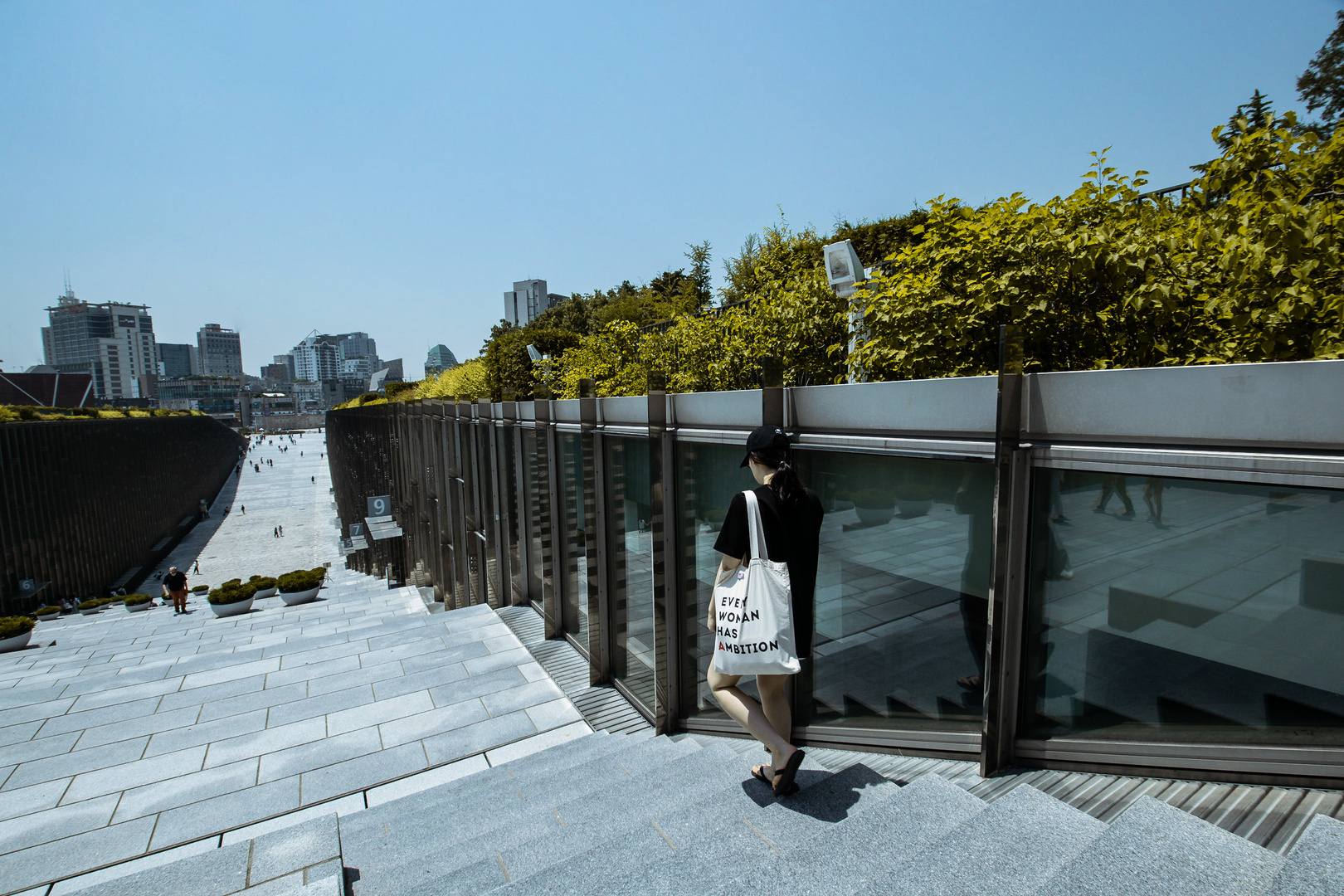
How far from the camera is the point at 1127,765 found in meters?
2.88

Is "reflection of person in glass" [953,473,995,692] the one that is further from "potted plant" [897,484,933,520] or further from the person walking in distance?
the person walking in distance

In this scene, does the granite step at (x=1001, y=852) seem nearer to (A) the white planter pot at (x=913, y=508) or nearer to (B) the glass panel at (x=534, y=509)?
(A) the white planter pot at (x=913, y=508)

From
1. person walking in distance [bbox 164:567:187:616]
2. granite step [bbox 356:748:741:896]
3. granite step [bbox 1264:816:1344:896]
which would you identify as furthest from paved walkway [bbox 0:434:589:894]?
person walking in distance [bbox 164:567:187:616]

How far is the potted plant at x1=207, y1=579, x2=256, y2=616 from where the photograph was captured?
1820 cm

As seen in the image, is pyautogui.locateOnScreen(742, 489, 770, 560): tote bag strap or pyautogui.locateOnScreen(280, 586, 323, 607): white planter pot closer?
pyautogui.locateOnScreen(742, 489, 770, 560): tote bag strap

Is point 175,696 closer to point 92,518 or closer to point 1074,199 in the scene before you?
point 1074,199

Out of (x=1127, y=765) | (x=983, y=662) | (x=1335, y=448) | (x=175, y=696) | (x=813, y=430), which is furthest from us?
(x=175, y=696)

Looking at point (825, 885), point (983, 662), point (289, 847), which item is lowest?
point (289, 847)

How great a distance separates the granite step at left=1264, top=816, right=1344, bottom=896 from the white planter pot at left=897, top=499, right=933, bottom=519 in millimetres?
1742

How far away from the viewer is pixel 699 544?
16.7 feet

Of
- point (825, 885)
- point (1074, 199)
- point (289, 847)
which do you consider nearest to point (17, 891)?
point (289, 847)

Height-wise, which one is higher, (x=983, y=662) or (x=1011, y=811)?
(x=983, y=662)

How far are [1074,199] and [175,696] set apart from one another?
35.3ft

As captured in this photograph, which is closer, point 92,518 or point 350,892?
point 350,892
